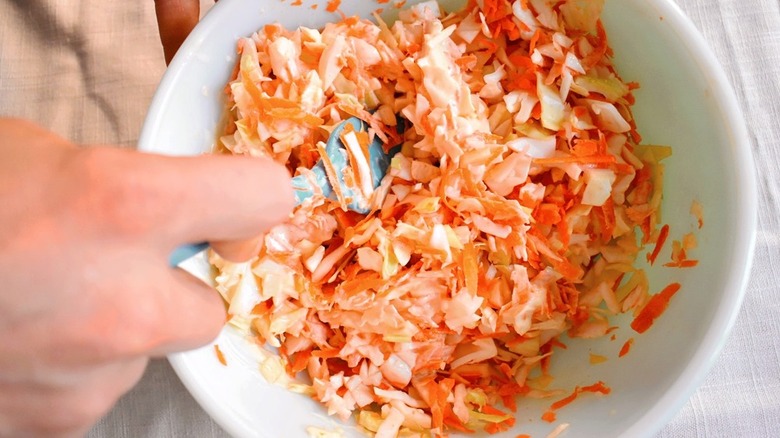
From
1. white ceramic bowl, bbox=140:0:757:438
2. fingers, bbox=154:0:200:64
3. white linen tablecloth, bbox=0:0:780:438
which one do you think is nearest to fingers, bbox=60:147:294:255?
white ceramic bowl, bbox=140:0:757:438

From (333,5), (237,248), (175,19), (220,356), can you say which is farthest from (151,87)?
(237,248)

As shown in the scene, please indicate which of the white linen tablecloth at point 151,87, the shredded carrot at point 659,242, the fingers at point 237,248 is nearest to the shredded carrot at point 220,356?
the fingers at point 237,248

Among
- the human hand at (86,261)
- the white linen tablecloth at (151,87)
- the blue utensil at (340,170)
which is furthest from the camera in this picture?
the white linen tablecloth at (151,87)

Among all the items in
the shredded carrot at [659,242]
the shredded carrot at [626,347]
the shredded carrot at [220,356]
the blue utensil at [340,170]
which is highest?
the blue utensil at [340,170]

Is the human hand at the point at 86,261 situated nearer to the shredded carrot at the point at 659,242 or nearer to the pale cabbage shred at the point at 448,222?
the pale cabbage shred at the point at 448,222

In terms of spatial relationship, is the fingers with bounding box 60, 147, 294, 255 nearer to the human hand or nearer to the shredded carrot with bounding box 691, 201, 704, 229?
the human hand
